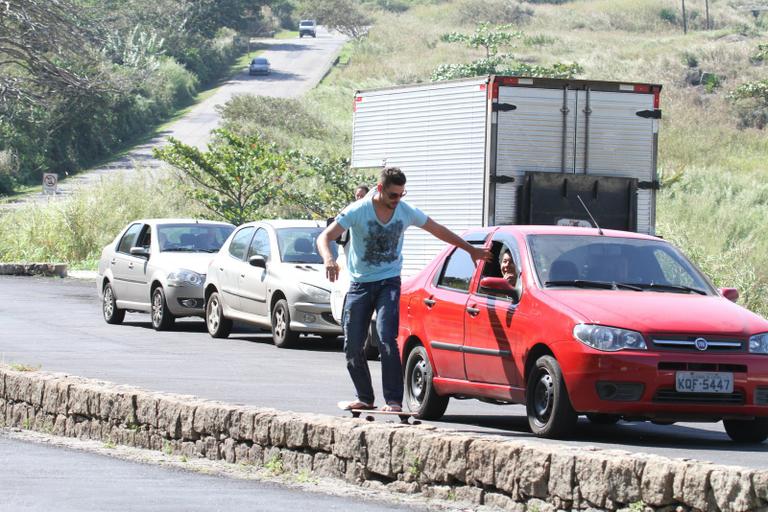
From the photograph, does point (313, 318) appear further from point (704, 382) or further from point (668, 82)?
point (668, 82)

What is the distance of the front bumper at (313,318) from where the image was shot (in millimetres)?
19703

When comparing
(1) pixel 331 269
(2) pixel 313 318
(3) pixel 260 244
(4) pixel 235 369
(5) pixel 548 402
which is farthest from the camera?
(3) pixel 260 244

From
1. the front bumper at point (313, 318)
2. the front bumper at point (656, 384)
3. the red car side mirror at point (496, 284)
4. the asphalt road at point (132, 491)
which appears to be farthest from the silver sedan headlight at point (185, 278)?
the front bumper at point (656, 384)

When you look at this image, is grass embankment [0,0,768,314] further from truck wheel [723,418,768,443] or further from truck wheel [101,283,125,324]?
truck wheel [723,418,768,443]

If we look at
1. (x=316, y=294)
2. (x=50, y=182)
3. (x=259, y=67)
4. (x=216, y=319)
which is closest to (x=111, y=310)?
(x=216, y=319)

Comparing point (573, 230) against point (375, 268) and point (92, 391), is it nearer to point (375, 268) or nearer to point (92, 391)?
point (375, 268)

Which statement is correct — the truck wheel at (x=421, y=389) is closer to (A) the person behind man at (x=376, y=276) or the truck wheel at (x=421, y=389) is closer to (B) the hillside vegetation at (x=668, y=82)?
(A) the person behind man at (x=376, y=276)

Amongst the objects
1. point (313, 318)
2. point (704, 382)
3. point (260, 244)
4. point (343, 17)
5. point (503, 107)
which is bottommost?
point (313, 318)

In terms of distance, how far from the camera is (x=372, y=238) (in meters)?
11.0

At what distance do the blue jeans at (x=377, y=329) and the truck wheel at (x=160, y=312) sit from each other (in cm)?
1179

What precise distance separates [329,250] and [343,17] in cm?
11762

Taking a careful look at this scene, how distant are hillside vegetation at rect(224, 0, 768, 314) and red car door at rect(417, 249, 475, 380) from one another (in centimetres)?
1475

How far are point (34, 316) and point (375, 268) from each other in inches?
581

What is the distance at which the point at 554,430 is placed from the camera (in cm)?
1091
